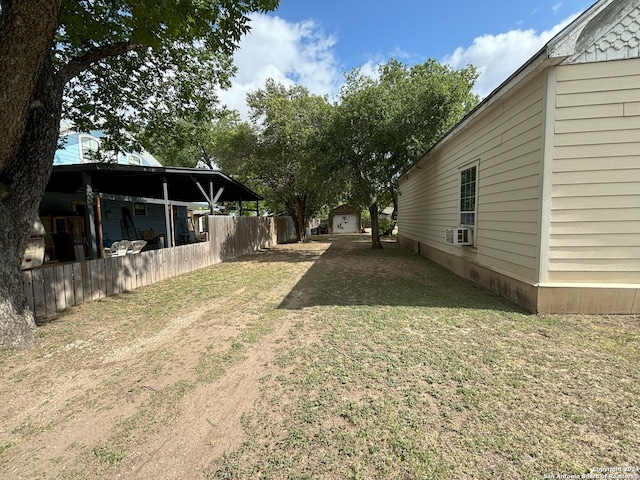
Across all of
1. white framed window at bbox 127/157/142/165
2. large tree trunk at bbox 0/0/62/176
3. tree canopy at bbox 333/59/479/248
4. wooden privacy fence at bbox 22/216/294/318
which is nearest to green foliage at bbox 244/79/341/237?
tree canopy at bbox 333/59/479/248

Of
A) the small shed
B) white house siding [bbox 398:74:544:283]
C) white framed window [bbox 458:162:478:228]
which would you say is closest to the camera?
white house siding [bbox 398:74:544:283]

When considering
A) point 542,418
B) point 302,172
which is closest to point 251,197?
point 302,172

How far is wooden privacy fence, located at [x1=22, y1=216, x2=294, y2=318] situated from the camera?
15.6 feet

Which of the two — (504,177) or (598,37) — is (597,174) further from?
(598,37)

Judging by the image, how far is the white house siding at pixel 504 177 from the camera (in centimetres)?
434

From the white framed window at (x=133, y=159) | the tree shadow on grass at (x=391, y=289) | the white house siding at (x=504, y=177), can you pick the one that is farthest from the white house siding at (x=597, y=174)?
the white framed window at (x=133, y=159)

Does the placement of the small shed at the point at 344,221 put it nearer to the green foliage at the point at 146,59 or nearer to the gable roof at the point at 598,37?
the green foliage at the point at 146,59

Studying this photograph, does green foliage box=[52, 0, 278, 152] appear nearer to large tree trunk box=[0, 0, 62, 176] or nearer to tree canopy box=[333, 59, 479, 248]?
large tree trunk box=[0, 0, 62, 176]

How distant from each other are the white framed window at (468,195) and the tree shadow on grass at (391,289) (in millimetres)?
1418

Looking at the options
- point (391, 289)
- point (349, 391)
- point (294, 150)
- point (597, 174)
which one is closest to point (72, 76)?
point (349, 391)

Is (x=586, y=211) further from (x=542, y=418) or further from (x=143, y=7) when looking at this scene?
(x=143, y=7)

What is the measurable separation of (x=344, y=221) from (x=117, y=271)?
91.8 ft

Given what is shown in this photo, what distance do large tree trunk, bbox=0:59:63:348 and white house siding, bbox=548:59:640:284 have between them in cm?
681

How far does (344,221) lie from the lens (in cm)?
3325
